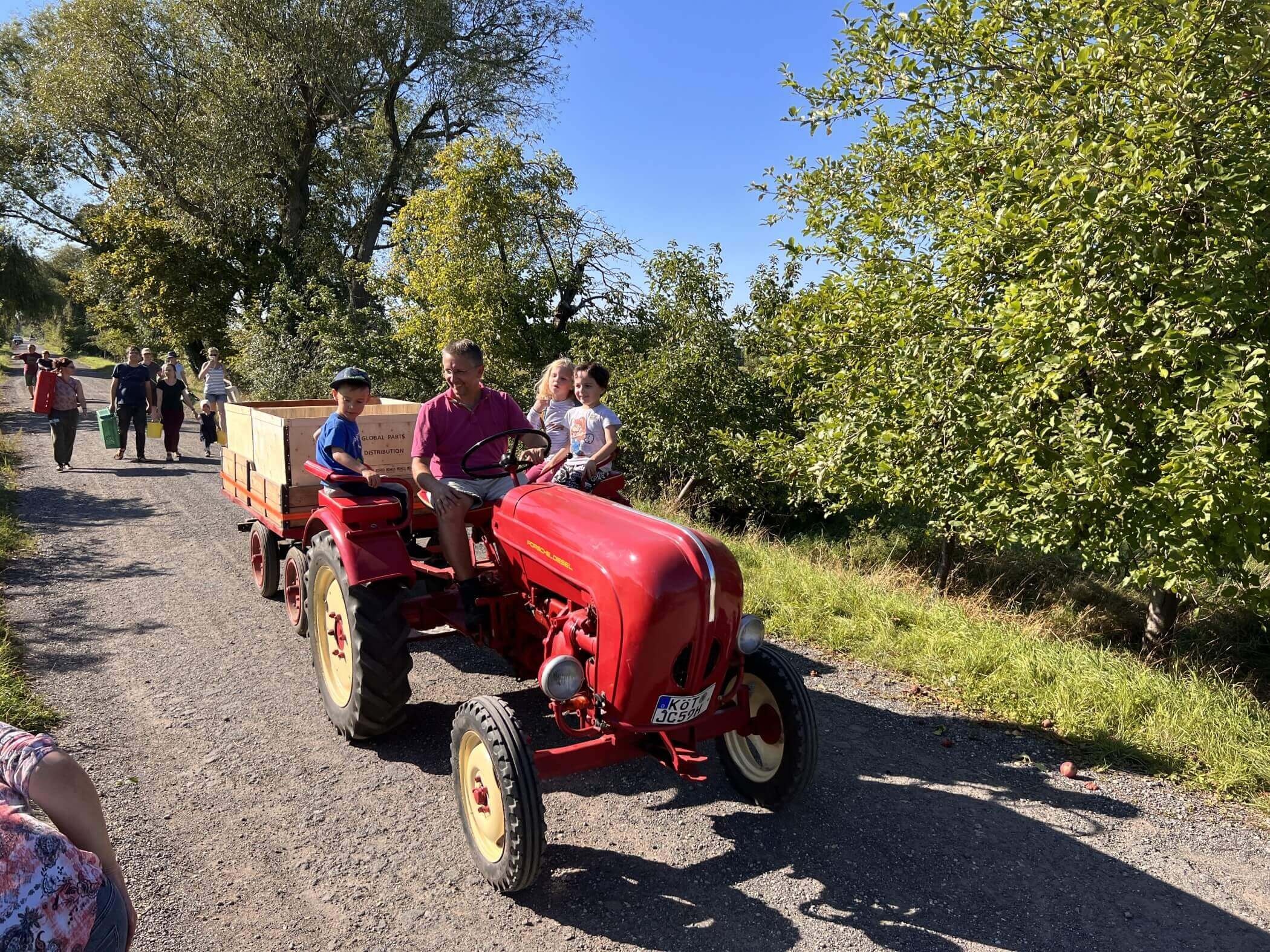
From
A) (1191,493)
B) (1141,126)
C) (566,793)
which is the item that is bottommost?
(566,793)

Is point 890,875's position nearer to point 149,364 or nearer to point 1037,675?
point 1037,675

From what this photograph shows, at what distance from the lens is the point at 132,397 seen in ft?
36.1

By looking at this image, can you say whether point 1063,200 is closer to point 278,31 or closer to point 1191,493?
point 1191,493

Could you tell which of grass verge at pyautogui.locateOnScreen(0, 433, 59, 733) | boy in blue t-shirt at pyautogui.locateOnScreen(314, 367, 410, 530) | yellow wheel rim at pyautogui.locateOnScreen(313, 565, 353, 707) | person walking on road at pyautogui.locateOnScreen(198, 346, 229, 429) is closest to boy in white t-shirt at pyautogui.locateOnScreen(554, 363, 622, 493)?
boy in blue t-shirt at pyautogui.locateOnScreen(314, 367, 410, 530)

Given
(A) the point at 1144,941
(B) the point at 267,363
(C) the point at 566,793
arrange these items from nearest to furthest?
(A) the point at 1144,941, (C) the point at 566,793, (B) the point at 267,363

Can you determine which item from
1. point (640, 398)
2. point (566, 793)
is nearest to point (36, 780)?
point (566, 793)

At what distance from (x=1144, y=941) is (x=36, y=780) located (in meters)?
3.20

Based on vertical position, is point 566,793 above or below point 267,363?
below

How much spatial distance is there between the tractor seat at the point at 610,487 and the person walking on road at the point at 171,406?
30.9ft

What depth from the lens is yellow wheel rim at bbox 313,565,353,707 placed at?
3.94 m

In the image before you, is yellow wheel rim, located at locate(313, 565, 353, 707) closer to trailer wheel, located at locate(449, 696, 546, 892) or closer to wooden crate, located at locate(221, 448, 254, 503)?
trailer wheel, located at locate(449, 696, 546, 892)

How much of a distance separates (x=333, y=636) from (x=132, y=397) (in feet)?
29.8

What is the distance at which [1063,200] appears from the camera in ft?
14.5

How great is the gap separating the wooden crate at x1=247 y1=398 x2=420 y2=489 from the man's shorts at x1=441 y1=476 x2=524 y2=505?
1.08 metres
